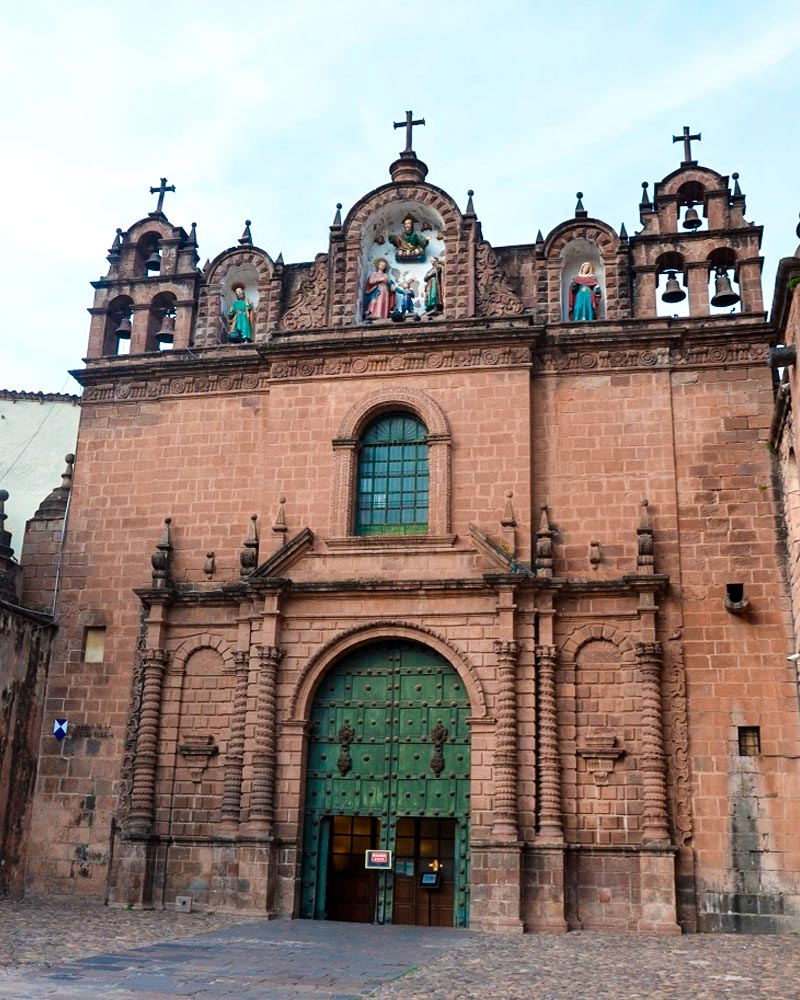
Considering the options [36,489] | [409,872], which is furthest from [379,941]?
[36,489]

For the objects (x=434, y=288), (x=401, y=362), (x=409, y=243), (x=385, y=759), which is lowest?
(x=385, y=759)

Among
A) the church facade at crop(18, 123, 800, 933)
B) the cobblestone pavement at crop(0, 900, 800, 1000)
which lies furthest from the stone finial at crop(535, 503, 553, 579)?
the cobblestone pavement at crop(0, 900, 800, 1000)

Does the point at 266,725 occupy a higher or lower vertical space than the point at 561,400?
lower

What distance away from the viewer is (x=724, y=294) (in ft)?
64.7

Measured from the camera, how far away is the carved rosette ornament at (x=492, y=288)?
20.1 metres

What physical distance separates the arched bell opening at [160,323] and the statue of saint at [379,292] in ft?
13.2

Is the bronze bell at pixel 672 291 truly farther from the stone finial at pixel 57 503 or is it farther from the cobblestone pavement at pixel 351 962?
the stone finial at pixel 57 503

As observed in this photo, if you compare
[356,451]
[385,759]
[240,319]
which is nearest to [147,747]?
[385,759]

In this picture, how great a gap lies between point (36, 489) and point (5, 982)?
58.5 feet

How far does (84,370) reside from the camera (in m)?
21.7

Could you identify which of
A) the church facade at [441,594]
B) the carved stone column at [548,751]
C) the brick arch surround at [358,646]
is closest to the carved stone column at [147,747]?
the church facade at [441,594]

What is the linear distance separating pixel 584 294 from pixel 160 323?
866cm

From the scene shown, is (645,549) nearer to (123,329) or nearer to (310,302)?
(310,302)

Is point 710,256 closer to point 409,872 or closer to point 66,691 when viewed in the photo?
point 409,872
